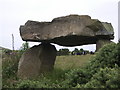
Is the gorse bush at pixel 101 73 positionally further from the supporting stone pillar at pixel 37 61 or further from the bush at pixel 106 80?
the supporting stone pillar at pixel 37 61

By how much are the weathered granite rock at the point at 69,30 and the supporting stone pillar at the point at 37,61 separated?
487mm

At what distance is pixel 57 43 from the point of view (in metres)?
11.3

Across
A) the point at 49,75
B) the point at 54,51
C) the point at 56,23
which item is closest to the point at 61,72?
the point at 49,75

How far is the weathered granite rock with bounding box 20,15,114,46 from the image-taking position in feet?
32.9

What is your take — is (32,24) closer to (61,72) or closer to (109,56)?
(61,72)

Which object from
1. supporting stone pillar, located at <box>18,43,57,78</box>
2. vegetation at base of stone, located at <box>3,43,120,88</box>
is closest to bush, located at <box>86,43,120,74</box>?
vegetation at base of stone, located at <box>3,43,120,88</box>

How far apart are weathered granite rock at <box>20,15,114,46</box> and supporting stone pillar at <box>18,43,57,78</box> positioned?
1.60ft

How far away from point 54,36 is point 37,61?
141 cm

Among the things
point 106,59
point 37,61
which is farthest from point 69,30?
point 106,59

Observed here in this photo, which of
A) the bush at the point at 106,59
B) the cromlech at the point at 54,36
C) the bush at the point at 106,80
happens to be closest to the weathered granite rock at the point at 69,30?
the cromlech at the point at 54,36

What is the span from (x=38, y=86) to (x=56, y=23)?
18.8 ft

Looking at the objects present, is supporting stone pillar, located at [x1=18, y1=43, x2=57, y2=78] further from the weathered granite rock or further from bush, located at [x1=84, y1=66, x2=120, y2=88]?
bush, located at [x1=84, y1=66, x2=120, y2=88]

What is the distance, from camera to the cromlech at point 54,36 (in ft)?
33.0

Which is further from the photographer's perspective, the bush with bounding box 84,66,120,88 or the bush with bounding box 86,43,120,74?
the bush with bounding box 86,43,120,74
